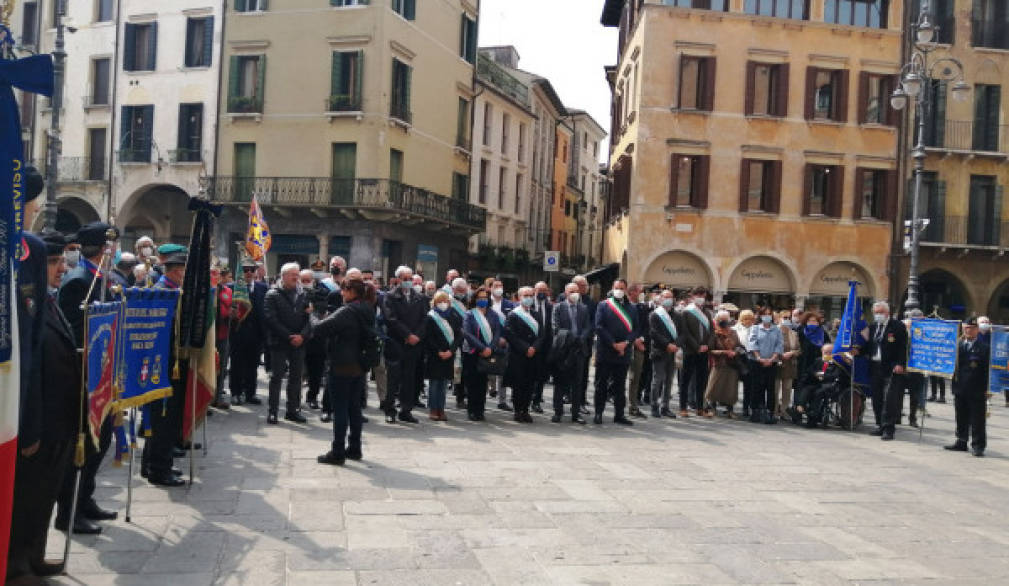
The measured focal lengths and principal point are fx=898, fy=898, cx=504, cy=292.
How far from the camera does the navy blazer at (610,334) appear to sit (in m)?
13.0

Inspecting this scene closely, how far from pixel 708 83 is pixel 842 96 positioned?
15.7 feet

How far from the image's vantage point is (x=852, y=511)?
313 inches

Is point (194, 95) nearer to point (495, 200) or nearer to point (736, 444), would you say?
point (495, 200)

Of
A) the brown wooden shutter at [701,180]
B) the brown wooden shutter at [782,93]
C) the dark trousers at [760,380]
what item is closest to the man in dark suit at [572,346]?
the dark trousers at [760,380]

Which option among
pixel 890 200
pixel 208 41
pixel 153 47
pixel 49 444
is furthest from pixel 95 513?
pixel 153 47

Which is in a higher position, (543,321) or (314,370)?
(543,321)

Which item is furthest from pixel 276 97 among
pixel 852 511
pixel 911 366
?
pixel 852 511

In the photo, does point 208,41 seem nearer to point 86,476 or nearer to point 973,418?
point 973,418

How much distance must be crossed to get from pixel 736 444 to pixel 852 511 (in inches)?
149

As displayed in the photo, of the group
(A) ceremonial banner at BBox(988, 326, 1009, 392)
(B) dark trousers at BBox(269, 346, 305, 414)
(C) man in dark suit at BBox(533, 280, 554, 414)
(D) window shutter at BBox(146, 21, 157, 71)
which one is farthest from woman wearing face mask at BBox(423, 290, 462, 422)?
(D) window shutter at BBox(146, 21, 157, 71)

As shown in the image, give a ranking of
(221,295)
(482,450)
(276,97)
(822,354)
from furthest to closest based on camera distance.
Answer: (276,97) < (822,354) < (221,295) < (482,450)

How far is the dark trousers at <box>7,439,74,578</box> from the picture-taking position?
16.4 ft

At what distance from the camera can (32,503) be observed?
505cm

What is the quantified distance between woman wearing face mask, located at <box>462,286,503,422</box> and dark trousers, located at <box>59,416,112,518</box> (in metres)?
6.85
